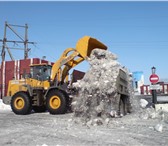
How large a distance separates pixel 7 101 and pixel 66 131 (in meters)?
8.69

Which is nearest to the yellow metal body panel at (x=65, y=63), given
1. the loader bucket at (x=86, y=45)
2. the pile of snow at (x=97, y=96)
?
the loader bucket at (x=86, y=45)

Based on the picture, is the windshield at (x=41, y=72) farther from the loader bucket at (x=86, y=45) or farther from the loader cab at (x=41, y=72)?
the loader bucket at (x=86, y=45)

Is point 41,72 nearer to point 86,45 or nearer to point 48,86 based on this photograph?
point 48,86

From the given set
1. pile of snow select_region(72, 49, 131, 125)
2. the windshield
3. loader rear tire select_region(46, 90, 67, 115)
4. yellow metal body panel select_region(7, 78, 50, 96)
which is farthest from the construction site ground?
the windshield

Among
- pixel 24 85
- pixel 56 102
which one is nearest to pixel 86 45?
pixel 56 102

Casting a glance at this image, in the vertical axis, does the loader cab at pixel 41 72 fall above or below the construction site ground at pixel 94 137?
above

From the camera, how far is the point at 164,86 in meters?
29.2

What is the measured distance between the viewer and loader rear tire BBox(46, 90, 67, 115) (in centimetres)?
1416

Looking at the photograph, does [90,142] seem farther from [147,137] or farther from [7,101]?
[7,101]

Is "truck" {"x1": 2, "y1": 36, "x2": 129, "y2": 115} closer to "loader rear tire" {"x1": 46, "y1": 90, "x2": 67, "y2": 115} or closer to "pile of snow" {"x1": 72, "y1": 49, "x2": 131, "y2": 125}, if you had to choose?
"loader rear tire" {"x1": 46, "y1": 90, "x2": 67, "y2": 115}

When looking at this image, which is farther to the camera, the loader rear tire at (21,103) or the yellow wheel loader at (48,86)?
the loader rear tire at (21,103)

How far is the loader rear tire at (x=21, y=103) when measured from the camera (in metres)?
15.3

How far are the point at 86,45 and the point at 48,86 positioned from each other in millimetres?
3390

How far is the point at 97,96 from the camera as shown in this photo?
1070 cm
